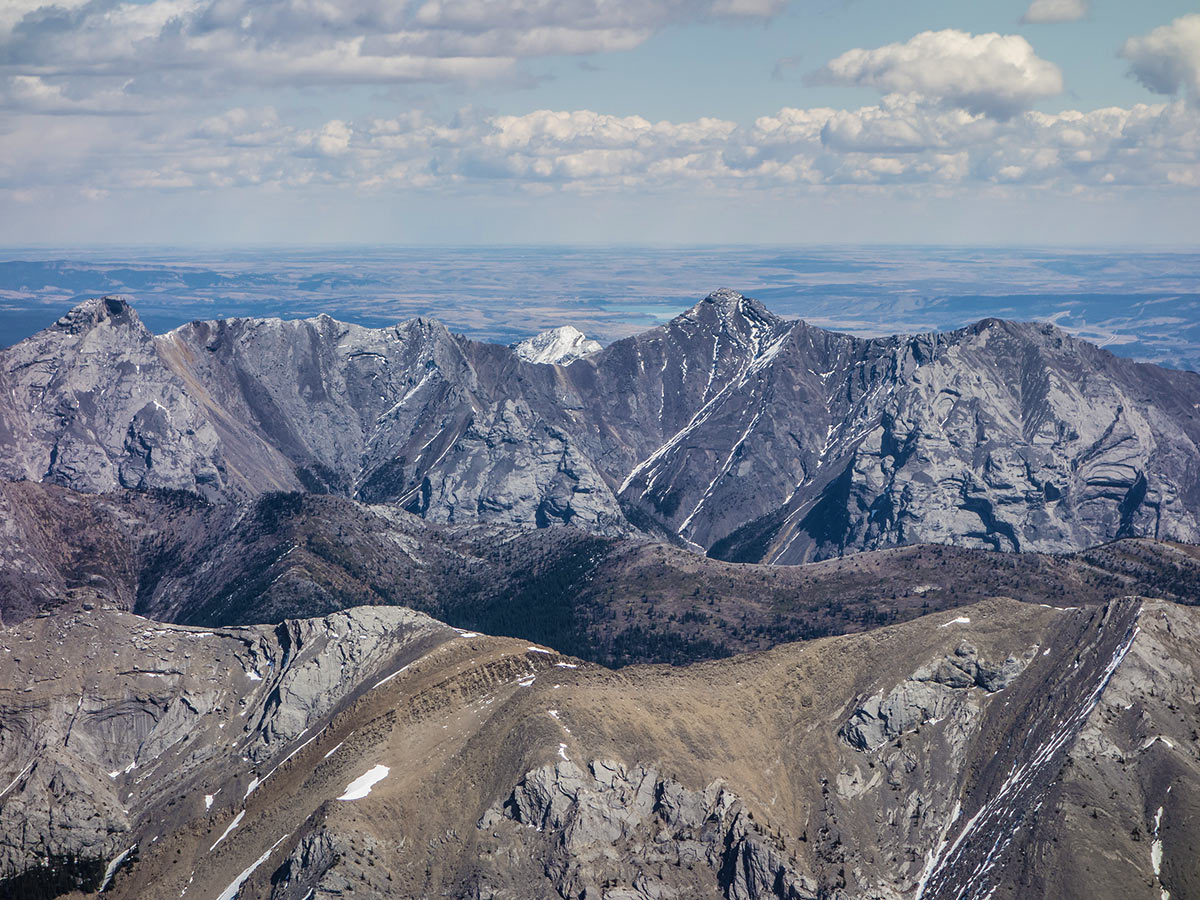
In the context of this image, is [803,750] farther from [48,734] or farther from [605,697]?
[48,734]

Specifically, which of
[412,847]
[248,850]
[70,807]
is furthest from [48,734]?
[412,847]

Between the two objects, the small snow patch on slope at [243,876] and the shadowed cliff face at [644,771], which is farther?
the small snow patch on slope at [243,876]

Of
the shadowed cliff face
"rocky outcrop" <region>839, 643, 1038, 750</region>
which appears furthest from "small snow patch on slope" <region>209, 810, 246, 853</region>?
"rocky outcrop" <region>839, 643, 1038, 750</region>

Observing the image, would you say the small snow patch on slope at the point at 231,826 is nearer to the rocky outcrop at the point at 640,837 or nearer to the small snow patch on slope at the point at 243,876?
the small snow patch on slope at the point at 243,876

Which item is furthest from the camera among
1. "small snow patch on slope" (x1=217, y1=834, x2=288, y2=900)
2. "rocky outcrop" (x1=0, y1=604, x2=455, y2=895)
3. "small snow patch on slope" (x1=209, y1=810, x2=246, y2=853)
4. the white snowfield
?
"rocky outcrop" (x1=0, y1=604, x2=455, y2=895)

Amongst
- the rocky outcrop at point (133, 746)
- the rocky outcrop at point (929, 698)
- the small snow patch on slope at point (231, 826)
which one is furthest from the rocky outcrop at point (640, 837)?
the rocky outcrop at point (133, 746)

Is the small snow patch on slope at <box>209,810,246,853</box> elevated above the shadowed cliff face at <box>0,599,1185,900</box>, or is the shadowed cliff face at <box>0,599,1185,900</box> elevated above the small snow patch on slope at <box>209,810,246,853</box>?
the shadowed cliff face at <box>0,599,1185,900</box>

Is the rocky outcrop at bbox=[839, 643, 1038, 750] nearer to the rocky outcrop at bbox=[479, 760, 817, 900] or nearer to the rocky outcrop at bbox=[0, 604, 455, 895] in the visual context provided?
the rocky outcrop at bbox=[479, 760, 817, 900]

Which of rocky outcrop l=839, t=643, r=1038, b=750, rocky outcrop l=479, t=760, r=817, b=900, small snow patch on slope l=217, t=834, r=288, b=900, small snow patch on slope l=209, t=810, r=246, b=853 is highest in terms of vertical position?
rocky outcrop l=839, t=643, r=1038, b=750
